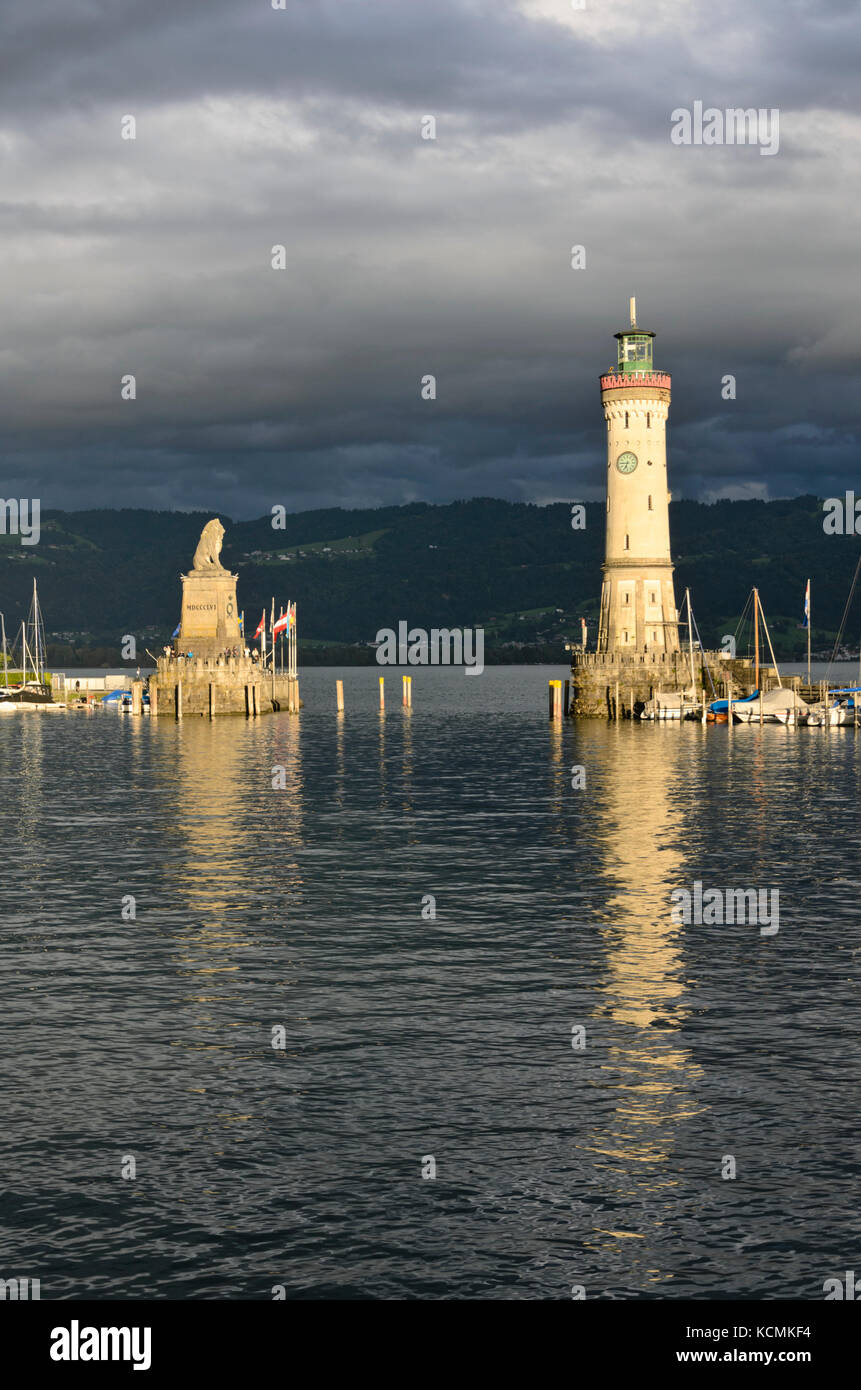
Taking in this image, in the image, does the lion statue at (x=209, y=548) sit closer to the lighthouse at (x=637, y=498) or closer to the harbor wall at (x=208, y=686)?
the harbor wall at (x=208, y=686)

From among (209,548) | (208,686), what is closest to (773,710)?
(208,686)

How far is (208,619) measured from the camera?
156625mm

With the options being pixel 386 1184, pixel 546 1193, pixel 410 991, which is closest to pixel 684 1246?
pixel 546 1193

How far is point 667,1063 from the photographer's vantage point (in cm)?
2930

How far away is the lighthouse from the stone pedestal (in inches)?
1722

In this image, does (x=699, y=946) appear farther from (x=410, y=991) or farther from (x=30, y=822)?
(x=30, y=822)

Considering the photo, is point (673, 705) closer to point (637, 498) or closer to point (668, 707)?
point (668, 707)

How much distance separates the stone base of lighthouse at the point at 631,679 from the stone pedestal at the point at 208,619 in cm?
3969

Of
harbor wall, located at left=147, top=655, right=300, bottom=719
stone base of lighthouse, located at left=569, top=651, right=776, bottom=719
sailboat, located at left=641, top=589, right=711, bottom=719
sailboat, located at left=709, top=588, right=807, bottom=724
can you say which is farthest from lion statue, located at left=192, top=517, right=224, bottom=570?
sailboat, located at left=709, top=588, right=807, bottom=724

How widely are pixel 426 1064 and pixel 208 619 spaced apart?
5151 inches

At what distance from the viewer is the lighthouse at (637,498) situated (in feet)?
459

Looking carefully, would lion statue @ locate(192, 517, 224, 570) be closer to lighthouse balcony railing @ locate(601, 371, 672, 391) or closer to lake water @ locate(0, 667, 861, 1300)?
lighthouse balcony railing @ locate(601, 371, 672, 391)

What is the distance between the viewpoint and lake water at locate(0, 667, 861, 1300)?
20938 mm

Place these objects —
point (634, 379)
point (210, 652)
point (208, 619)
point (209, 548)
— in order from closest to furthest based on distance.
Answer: point (634, 379) < point (209, 548) < point (208, 619) < point (210, 652)
